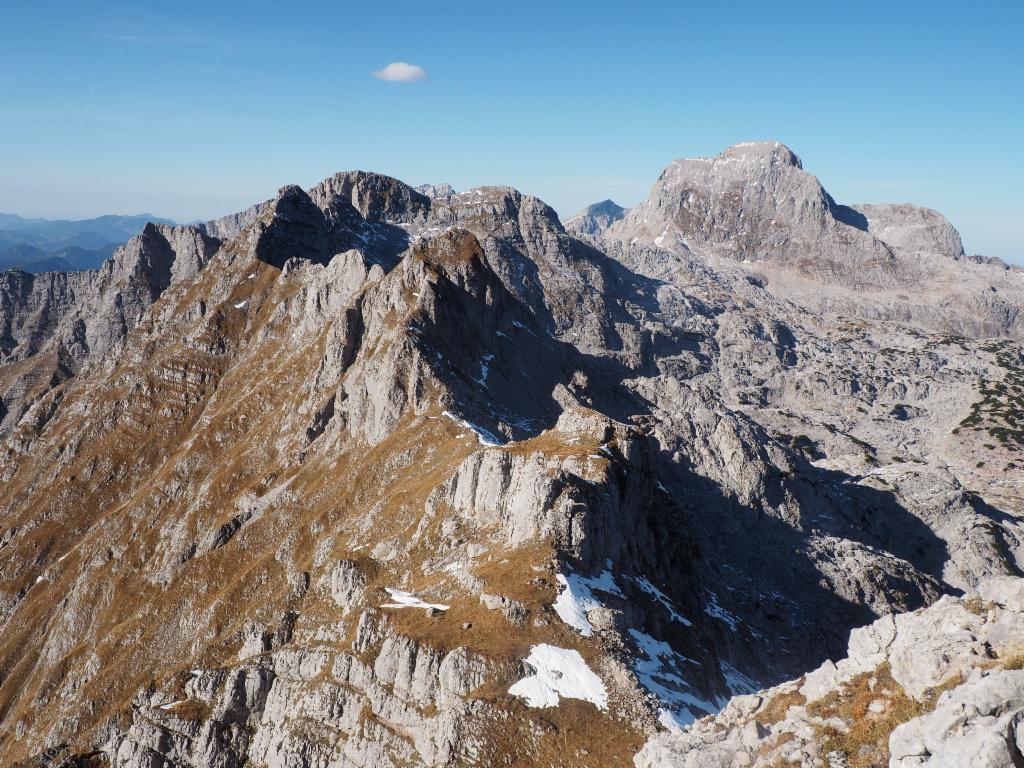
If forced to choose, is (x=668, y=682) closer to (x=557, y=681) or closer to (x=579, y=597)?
(x=579, y=597)

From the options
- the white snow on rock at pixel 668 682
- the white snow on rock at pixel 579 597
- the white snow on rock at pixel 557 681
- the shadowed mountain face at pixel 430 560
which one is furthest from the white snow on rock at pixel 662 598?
the white snow on rock at pixel 557 681

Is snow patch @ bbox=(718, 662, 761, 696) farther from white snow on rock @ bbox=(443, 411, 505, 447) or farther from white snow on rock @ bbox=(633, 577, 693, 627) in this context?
white snow on rock @ bbox=(443, 411, 505, 447)

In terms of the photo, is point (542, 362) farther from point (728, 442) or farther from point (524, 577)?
point (524, 577)

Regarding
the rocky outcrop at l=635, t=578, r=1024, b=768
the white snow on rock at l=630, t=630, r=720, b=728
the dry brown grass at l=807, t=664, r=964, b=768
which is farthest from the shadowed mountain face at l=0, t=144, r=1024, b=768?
the dry brown grass at l=807, t=664, r=964, b=768

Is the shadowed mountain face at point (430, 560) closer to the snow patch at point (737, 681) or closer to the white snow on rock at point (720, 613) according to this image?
the snow patch at point (737, 681)

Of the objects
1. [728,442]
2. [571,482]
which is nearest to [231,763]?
[571,482]

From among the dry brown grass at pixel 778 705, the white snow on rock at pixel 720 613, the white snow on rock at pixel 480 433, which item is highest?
the dry brown grass at pixel 778 705
